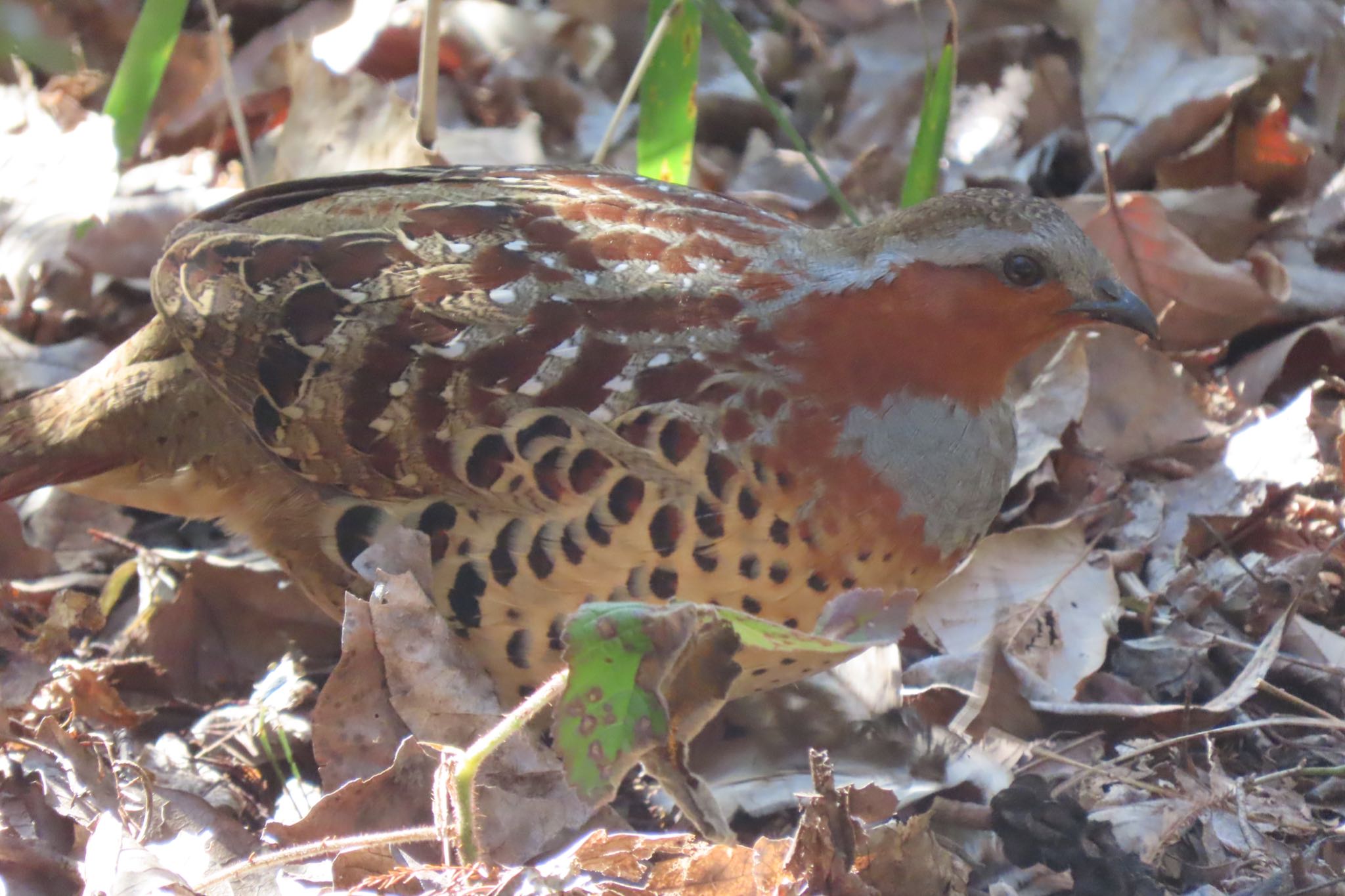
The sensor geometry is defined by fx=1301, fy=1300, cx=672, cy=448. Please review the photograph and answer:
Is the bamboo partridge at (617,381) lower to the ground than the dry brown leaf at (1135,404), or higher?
higher

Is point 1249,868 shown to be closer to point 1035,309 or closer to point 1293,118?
point 1035,309

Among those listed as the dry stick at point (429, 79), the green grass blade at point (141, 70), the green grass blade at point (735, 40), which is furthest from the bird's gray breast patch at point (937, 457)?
the green grass blade at point (141, 70)

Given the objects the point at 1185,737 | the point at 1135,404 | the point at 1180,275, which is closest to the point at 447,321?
the point at 1185,737

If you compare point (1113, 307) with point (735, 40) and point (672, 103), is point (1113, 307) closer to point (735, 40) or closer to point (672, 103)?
point (735, 40)

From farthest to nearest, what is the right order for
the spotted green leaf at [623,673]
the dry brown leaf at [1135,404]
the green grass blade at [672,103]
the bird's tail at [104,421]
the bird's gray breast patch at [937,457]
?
the dry brown leaf at [1135,404], the green grass blade at [672,103], the bird's tail at [104,421], the bird's gray breast patch at [937,457], the spotted green leaf at [623,673]

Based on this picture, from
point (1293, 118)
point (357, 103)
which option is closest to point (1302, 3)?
point (1293, 118)

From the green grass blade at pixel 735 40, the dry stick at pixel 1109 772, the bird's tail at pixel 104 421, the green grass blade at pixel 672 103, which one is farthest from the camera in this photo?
the green grass blade at pixel 672 103

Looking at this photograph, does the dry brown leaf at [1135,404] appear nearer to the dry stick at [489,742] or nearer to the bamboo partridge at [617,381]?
the bamboo partridge at [617,381]

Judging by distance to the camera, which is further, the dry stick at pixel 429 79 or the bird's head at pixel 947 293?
the dry stick at pixel 429 79
